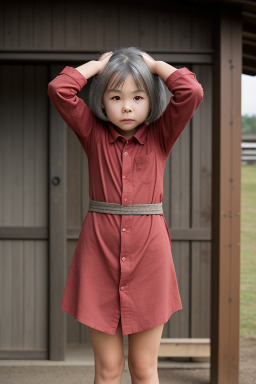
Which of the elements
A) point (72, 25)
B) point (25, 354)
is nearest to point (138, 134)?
point (72, 25)

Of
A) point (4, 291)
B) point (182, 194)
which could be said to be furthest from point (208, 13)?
point (4, 291)

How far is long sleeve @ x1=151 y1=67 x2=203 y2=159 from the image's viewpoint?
2.19 meters

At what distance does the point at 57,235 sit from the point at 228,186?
57.4 inches

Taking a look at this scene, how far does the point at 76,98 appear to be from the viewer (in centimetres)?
224

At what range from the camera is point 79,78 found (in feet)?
7.35

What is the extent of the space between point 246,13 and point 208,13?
0.31 meters

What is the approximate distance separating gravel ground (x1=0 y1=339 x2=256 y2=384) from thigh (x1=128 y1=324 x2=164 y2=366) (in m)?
1.79

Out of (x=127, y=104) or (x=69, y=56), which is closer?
(x=127, y=104)

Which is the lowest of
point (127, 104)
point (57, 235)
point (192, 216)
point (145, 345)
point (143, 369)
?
point (143, 369)

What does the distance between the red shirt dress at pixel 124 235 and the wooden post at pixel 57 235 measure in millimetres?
2014

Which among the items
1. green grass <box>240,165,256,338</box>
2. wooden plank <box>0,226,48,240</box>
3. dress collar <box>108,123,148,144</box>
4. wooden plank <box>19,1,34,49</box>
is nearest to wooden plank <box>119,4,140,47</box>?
wooden plank <box>19,1,34,49</box>

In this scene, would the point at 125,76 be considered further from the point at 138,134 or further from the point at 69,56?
the point at 69,56

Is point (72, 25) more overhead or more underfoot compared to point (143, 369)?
more overhead

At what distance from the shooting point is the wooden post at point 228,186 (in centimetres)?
355
